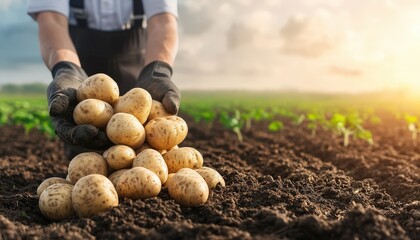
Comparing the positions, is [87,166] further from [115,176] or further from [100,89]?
[100,89]

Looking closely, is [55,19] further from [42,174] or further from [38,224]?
[38,224]

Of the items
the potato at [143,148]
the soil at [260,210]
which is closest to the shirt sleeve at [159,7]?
the soil at [260,210]

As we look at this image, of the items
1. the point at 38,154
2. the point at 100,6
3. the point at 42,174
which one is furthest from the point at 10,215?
the point at 38,154

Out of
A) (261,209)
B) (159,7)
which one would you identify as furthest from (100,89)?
(159,7)

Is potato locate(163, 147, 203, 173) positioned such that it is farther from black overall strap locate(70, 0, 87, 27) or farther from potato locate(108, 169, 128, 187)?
black overall strap locate(70, 0, 87, 27)

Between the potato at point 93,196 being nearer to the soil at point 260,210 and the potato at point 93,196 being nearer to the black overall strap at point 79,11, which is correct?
the soil at point 260,210

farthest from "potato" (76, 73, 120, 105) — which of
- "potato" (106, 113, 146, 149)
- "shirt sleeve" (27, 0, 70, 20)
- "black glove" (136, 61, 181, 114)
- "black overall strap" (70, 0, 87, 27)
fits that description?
"black overall strap" (70, 0, 87, 27)
